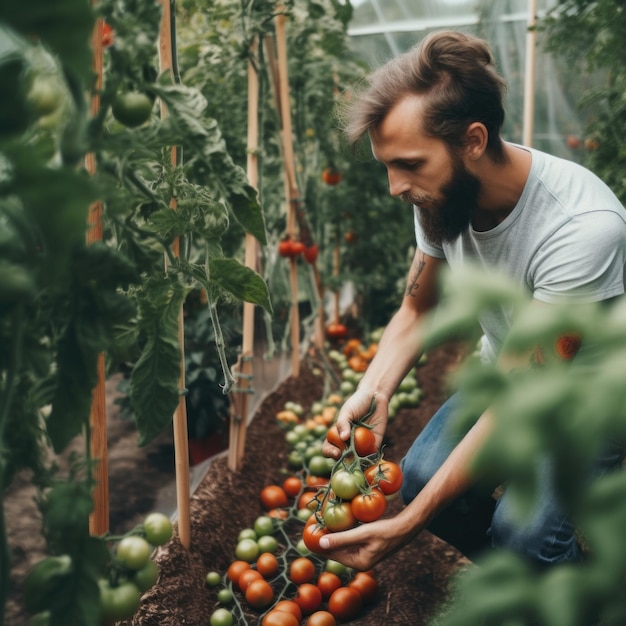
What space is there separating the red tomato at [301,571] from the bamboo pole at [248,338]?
51cm

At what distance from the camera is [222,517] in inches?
81.3

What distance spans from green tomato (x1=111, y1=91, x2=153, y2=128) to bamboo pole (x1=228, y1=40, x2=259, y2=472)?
49.5 inches

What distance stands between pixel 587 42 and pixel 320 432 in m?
2.56

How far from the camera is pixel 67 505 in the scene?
0.83 meters

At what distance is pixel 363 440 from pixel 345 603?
462mm

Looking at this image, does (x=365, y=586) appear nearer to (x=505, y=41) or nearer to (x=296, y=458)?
(x=296, y=458)

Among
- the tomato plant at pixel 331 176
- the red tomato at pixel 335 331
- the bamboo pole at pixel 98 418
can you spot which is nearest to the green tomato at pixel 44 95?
the bamboo pole at pixel 98 418

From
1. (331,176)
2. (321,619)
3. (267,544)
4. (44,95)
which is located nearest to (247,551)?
(267,544)

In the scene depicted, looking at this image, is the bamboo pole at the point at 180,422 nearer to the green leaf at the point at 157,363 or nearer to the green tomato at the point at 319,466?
the green leaf at the point at 157,363

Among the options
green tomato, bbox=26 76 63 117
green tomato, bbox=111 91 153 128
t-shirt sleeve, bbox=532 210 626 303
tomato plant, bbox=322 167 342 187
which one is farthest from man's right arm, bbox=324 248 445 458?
tomato plant, bbox=322 167 342 187

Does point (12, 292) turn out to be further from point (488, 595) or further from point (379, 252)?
point (379, 252)

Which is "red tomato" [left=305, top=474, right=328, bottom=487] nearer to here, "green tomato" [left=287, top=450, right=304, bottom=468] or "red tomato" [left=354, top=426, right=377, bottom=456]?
"green tomato" [left=287, top=450, right=304, bottom=468]

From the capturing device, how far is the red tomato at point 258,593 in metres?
1.73

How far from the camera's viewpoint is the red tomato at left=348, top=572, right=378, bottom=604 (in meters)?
1.78
